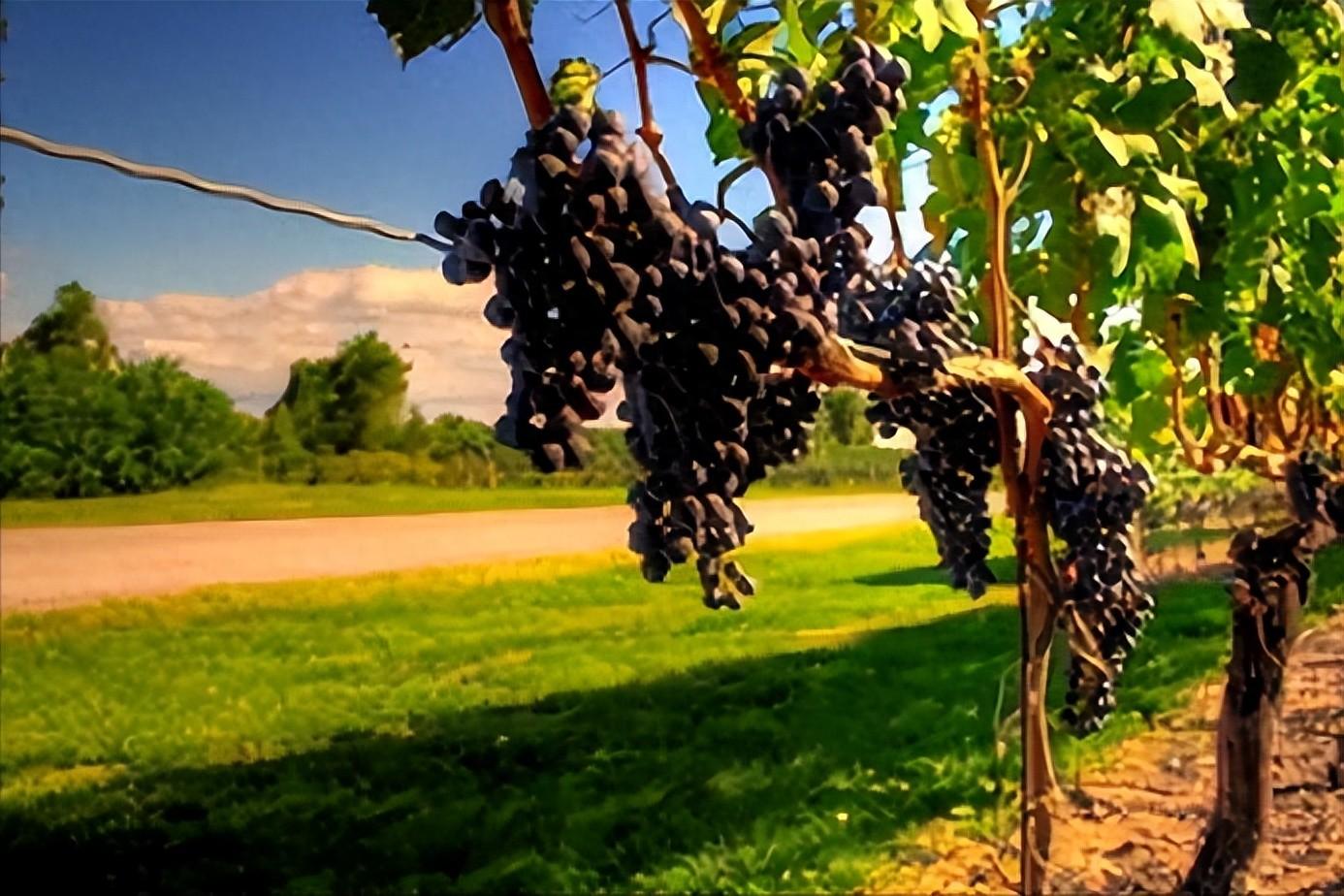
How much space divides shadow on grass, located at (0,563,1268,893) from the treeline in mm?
251

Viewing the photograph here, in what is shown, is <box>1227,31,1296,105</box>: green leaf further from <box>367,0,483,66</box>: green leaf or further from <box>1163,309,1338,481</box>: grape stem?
<box>367,0,483,66</box>: green leaf

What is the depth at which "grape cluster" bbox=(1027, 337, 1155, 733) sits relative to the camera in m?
0.99

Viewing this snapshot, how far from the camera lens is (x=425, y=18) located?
0.60 metres

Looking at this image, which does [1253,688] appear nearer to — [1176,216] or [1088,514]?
[1088,514]

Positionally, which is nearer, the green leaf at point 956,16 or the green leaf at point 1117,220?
the green leaf at point 956,16

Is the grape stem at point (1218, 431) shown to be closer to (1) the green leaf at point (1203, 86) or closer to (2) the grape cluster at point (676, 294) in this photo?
(1) the green leaf at point (1203, 86)

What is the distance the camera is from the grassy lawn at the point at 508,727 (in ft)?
3.03

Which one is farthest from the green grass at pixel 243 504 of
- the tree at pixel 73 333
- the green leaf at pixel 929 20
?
the green leaf at pixel 929 20

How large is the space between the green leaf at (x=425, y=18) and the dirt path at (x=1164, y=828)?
97 cm

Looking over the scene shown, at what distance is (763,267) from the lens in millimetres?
557

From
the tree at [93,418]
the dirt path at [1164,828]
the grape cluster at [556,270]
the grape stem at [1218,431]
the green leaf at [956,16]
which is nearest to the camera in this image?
the grape cluster at [556,270]

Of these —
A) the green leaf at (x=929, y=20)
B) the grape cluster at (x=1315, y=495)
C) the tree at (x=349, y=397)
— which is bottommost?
the grape cluster at (x=1315, y=495)

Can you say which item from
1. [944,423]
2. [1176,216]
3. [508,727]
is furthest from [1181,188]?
[508,727]

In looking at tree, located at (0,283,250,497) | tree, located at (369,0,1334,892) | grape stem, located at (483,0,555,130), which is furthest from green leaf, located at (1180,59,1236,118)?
tree, located at (0,283,250,497)
